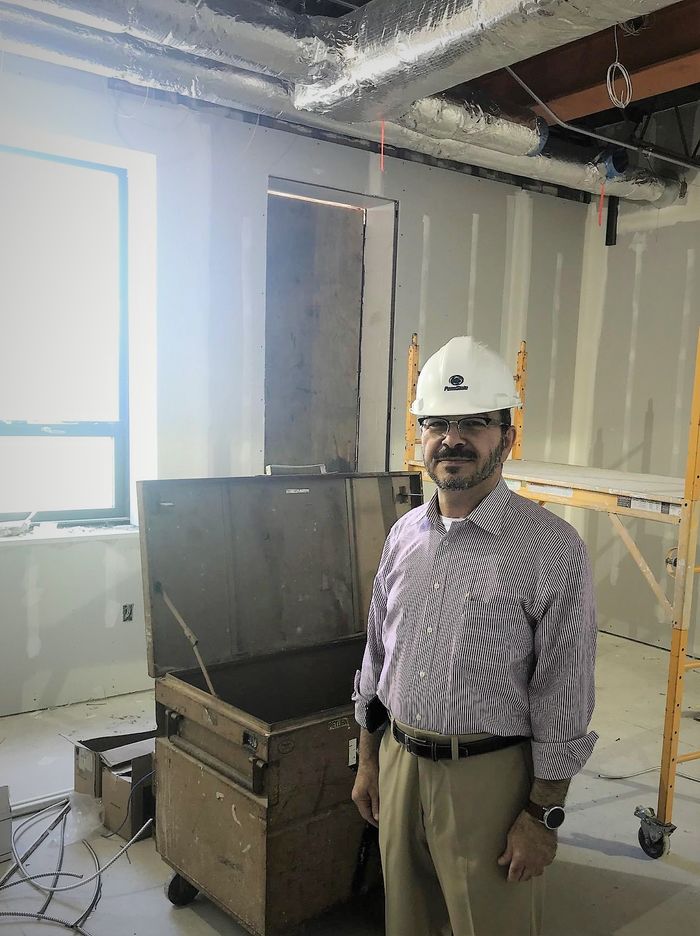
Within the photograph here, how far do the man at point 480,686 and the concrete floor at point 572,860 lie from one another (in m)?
0.83

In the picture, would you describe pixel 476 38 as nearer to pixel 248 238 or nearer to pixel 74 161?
pixel 248 238

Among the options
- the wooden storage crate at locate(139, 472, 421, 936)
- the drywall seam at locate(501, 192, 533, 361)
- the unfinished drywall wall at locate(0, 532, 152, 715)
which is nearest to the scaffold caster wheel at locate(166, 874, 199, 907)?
the wooden storage crate at locate(139, 472, 421, 936)

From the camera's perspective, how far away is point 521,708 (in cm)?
135

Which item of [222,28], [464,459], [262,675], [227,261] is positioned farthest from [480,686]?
[227,261]

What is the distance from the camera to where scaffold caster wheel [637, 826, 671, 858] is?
247 centimetres

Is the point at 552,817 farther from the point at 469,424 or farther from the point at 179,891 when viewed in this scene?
the point at 179,891

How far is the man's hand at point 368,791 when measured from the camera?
→ 63.1 inches

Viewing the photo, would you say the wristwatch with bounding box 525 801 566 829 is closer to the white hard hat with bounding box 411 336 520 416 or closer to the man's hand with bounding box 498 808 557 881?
the man's hand with bounding box 498 808 557 881

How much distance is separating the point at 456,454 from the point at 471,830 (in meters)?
0.69

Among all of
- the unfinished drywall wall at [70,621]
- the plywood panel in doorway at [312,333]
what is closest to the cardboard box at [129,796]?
the unfinished drywall wall at [70,621]

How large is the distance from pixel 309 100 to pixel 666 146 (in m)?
2.83

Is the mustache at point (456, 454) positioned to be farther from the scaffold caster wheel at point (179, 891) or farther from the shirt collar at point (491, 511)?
the scaffold caster wheel at point (179, 891)

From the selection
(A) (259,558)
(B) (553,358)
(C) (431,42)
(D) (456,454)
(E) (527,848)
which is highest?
(C) (431,42)

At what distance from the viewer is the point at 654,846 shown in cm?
247
